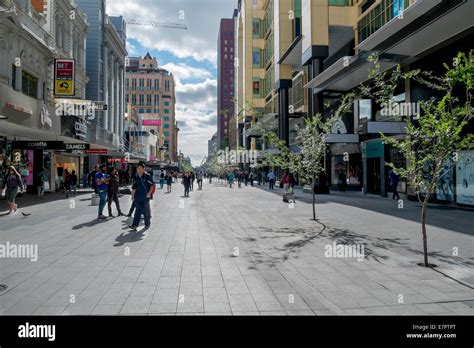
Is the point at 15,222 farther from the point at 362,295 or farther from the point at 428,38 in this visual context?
the point at 428,38

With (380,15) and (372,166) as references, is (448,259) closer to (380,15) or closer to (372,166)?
(372,166)

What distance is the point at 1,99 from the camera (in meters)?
Answer: 14.3

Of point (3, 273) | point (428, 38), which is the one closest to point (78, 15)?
point (428, 38)

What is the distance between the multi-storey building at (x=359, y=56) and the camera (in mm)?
15844

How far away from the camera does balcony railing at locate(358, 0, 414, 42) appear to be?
19947 mm

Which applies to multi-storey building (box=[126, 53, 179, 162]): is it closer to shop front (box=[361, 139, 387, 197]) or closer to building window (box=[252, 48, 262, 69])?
building window (box=[252, 48, 262, 69])

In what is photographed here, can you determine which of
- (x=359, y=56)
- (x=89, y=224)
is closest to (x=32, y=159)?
(x=89, y=224)

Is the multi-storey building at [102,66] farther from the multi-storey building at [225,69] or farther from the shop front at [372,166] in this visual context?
the multi-storey building at [225,69]

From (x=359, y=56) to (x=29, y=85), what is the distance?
→ 21.5 meters

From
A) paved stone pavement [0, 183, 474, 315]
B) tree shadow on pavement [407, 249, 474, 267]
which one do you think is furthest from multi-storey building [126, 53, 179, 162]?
tree shadow on pavement [407, 249, 474, 267]

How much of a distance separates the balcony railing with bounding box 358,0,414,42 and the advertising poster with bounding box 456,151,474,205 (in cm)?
940

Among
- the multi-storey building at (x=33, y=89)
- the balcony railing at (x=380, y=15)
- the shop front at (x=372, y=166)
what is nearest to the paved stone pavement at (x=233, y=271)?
the multi-storey building at (x=33, y=89)

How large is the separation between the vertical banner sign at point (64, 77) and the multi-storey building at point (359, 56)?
1265 centimetres
